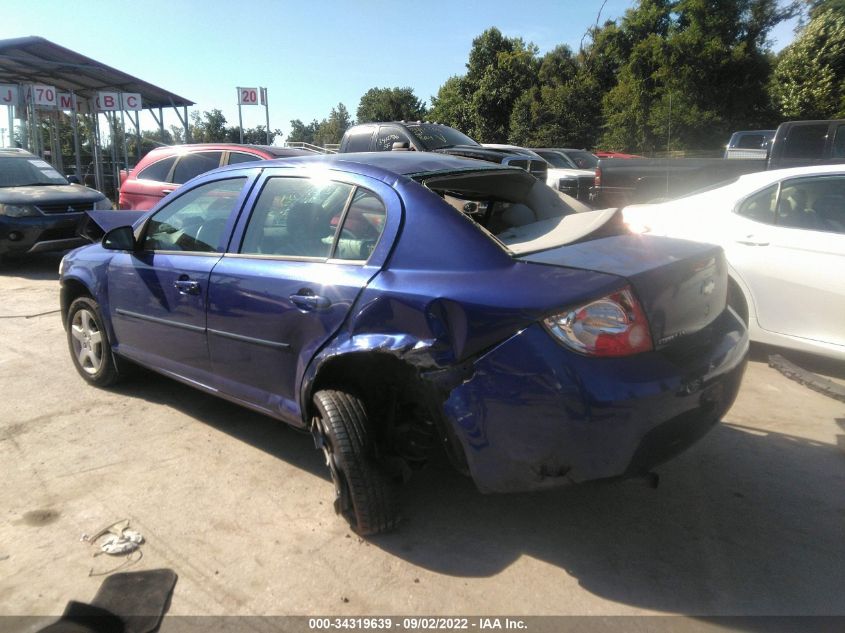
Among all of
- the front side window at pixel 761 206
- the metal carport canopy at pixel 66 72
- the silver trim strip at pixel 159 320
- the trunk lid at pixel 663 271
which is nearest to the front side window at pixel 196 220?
the silver trim strip at pixel 159 320

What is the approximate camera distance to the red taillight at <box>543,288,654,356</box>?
2371 mm

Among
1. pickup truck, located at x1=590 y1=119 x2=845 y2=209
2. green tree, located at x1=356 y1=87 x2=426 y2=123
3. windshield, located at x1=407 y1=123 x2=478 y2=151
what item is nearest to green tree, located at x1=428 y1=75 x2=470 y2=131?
green tree, located at x1=356 y1=87 x2=426 y2=123

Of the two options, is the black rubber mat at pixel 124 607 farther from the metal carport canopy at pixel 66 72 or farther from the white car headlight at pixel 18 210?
the metal carport canopy at pixel 66 72

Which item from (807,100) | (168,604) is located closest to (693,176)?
(168,604)

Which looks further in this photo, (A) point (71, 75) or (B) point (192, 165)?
(A) point (71, 75)

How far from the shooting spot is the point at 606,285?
244 cm

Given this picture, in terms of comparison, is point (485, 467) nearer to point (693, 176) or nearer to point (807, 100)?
point (693, 176)

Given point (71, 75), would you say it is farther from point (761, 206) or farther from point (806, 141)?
point (761, 206)

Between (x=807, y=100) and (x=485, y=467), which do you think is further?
(x=807, y=100)

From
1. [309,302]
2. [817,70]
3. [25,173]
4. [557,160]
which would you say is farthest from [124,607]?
[817,70]

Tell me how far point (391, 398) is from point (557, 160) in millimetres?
15902

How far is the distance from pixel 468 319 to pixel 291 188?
1.49 meters

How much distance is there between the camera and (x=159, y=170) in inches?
329

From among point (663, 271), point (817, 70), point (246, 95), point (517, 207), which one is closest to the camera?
point (663, 271)
